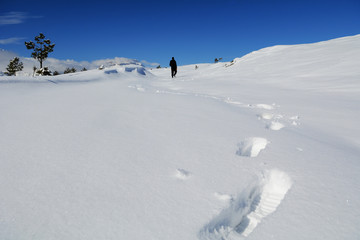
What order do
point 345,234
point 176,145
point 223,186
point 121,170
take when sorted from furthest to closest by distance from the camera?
point 176,145
point 121,170
point 223,186
point 345,234

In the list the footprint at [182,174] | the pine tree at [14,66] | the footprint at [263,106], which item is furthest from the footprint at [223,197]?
the pine tree at [14,66]

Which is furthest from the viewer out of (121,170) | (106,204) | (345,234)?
(121,170)

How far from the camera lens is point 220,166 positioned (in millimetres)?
1668

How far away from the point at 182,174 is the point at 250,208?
50cm

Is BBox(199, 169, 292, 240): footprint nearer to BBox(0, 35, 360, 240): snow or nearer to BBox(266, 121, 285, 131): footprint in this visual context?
BBox(0, 35, 360, 240): snow

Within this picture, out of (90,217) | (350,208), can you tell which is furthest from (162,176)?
(350,208)

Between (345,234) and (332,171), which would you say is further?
(332,171)

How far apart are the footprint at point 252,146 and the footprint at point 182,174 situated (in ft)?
2.24

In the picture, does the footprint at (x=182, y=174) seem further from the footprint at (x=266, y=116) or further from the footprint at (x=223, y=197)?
the footprint at (x=266, y=116)

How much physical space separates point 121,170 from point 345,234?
1.37 metres

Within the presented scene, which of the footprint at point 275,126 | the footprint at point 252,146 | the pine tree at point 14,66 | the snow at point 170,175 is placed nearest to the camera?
the snow at point 170,175

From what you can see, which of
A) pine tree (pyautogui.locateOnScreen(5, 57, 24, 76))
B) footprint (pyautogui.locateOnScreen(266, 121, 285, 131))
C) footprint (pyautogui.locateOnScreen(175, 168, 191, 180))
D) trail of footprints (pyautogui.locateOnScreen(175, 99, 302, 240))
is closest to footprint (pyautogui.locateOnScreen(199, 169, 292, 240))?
trail of footprints (pyautogui.locateOnScreen(175, 99, 302, 240))

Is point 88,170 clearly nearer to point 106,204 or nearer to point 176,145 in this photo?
point 106,204

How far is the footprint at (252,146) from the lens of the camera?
2068mm
